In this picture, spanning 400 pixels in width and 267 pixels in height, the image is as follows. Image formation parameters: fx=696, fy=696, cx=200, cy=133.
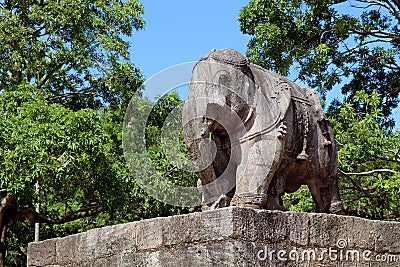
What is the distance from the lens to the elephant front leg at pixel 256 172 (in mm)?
6434

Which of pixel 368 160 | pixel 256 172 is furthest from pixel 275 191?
pixel 368 160

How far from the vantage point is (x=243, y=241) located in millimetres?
5504

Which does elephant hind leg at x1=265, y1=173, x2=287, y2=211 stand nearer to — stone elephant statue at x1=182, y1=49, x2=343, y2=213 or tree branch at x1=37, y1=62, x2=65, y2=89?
stone elephant statue at x1=182, y1=49, x2=343, y2=213

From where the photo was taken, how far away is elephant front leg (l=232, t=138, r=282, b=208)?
6.43 meters

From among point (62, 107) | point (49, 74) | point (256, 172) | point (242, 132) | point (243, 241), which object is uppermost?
point (49, 74)

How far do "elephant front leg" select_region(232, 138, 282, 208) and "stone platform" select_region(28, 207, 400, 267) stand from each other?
592 mm

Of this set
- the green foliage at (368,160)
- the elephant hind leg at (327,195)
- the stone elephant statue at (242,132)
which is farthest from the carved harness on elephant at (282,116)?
the green foliage at (368,160)

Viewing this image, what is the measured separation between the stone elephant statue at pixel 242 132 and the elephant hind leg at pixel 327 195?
0.40 m

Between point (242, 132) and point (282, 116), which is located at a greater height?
point (282, 116)

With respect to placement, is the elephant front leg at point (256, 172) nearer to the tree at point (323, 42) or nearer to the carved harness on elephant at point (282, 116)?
the carved harness on elephant at point (282, 116)

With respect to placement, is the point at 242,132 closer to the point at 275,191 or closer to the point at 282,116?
the point at 282,116

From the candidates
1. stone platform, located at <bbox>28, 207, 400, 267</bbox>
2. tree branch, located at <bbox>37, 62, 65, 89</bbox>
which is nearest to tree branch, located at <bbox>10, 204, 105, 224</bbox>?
tree branch, located at <bbox>37, 62, 65, 89</bbox>

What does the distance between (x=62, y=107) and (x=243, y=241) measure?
11098 millimetres

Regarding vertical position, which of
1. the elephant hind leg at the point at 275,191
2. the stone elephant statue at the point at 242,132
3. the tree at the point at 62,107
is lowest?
the elephant hind leg at the point at 275,191
